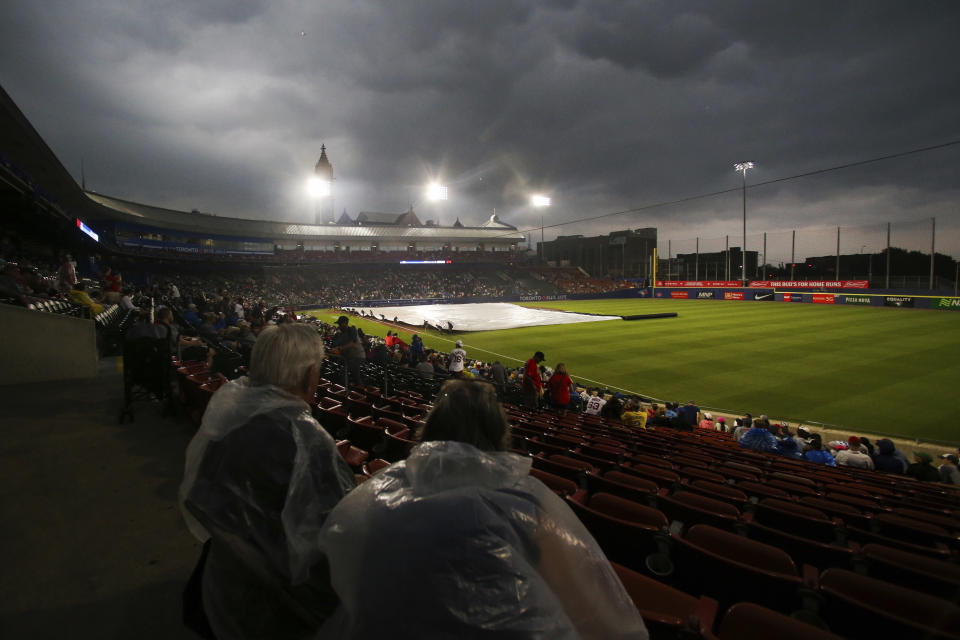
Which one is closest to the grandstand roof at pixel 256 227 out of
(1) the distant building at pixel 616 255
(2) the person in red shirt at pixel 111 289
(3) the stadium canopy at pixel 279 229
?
(3) the stadium canopy at pixel 279 229

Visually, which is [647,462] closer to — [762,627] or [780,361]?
[762,627]

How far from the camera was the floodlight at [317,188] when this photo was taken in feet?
208

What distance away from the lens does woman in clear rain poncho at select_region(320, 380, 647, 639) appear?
100 cm

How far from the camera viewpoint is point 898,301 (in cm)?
4178

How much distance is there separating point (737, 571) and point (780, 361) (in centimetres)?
2050

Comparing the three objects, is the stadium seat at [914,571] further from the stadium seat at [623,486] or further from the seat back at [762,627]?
the seat back at [762,627]

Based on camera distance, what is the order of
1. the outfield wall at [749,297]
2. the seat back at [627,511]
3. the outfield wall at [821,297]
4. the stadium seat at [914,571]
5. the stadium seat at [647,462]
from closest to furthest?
1. the stadium seat at [914,571]
2. the seat back at [627,511]
3. the stadium seat at [647,462]
4. the outfield wall at [821,297]
5. the outfield wall at [749,297]

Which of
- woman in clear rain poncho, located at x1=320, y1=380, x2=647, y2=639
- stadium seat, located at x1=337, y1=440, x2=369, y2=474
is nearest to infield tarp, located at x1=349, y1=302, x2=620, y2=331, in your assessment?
stadium seat, located at x1=337, y1=440, x2=369, y2=474

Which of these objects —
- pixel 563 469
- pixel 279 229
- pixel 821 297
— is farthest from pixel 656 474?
pixel 279 229

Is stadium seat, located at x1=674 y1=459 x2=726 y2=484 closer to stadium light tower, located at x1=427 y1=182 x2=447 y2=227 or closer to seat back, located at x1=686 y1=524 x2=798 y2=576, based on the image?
seat back, located at x1=686 y1=524 x2=798 y2=576

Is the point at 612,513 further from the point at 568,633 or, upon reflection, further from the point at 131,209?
the point at 131,209

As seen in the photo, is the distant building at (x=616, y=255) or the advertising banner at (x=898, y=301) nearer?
the advertising banner at (x=898, y=301)

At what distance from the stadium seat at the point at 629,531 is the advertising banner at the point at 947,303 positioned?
54.1m

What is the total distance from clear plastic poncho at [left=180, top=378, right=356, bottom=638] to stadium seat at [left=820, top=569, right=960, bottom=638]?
2372 millimetres
